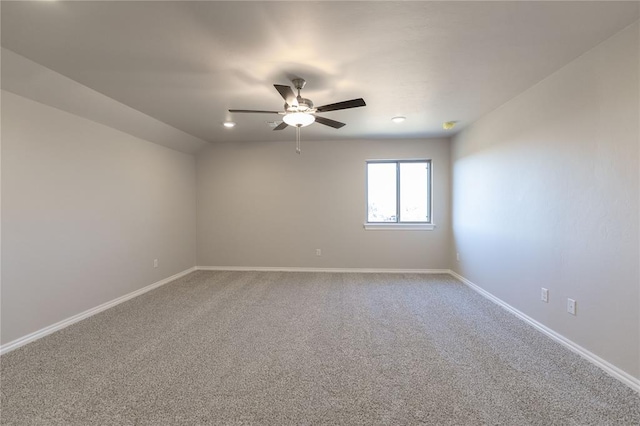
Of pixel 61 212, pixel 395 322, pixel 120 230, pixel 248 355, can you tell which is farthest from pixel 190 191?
pixel 395 322

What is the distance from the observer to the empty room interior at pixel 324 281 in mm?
1669

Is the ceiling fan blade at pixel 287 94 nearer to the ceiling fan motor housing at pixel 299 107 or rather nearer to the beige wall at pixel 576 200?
the ceiling fan motor housing at pixel 299 107

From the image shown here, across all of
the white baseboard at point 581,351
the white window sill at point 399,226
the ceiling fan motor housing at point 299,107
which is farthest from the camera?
the white window sill at point 399,226

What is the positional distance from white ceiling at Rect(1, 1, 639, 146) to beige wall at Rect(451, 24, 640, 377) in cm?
27

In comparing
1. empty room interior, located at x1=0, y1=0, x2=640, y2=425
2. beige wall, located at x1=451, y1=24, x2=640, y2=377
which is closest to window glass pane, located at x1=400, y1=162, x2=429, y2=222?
empty room interior, located at x1=0, y1=0, x2=640, y2=425

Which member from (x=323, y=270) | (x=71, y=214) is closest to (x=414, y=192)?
(x=323, y=270)

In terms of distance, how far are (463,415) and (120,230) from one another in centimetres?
402

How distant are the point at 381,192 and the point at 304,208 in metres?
1.43

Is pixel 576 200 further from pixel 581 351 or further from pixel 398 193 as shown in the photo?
pixel 398 193

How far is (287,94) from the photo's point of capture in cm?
221

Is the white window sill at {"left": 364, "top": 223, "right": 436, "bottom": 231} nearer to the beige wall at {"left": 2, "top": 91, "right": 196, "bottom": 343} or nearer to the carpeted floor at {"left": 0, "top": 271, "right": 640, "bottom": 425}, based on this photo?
the carpeted floor at {"left": 0, "top": 271, "right": 640, "bottom": 425}

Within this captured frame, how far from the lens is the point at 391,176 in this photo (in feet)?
16.3

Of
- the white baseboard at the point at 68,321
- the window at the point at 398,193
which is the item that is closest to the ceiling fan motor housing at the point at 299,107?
the window at the point at 398,193

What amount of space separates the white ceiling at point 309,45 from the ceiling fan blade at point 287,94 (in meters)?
0.24
